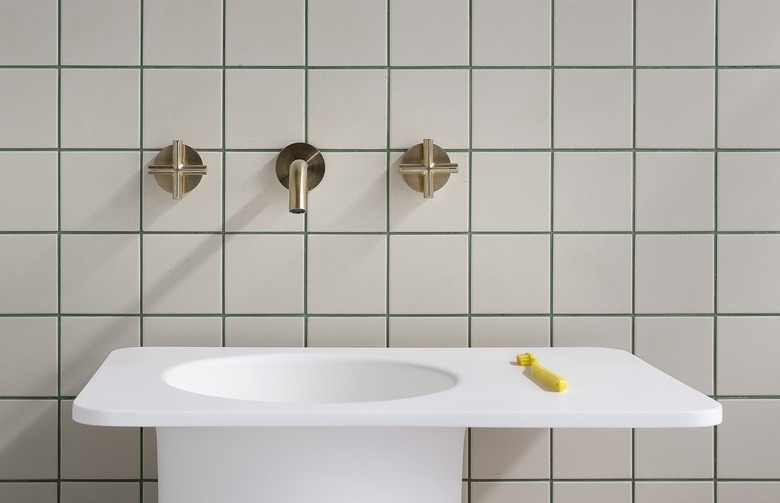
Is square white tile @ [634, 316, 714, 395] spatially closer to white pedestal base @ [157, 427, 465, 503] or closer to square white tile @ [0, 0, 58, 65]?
white pedestal base @ [157, 427, 465, 503]

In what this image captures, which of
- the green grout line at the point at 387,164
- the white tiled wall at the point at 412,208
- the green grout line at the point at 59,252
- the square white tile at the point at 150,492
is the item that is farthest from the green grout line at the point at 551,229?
the green grout line at the point at 59,252

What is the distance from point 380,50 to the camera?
4.06 ft

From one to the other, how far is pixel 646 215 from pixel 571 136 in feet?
0.69

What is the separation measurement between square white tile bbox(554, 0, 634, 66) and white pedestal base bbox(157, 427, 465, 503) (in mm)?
779

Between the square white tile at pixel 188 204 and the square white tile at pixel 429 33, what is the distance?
396mm

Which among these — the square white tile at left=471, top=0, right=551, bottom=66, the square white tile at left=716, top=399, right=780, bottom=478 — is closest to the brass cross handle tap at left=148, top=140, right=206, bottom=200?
Answer: the square white tile at left=471, top=0, right=551, bottom=66

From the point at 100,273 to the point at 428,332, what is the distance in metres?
0.62

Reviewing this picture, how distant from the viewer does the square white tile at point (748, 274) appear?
4.15ft

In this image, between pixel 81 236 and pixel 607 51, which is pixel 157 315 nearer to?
pixel 81 236

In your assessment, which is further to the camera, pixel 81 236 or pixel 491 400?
pixel 81 236

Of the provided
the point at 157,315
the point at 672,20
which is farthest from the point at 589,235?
the point at 157,315

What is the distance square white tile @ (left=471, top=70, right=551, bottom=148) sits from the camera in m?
1.24

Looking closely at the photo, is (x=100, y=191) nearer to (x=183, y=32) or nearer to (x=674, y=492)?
(x=183, y=32)

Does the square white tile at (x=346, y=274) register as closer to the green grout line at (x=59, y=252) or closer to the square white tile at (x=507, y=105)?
the square white tile at (x=507, y=105)
